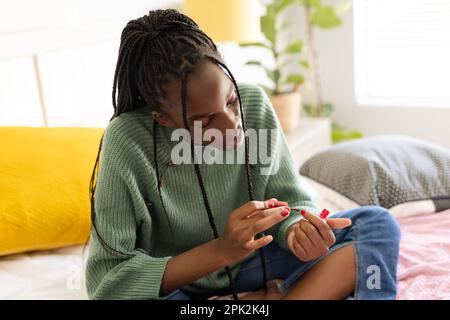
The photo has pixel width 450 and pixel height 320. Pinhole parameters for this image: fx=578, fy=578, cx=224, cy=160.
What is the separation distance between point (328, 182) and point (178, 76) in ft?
2.63

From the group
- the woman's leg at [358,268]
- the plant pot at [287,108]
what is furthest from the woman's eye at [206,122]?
the plant pot at [287,108]

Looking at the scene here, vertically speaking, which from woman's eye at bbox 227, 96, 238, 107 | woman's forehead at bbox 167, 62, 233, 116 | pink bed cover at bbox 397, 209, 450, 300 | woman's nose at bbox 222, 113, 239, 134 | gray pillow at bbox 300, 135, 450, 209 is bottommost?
pink bed cover at bbox 397, 209, 450, 300

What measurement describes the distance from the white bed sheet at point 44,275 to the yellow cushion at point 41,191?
0.03 metres

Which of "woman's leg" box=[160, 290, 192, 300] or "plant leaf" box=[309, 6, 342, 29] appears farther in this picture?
"plant leaf" box=[309, 6, 342, 29]

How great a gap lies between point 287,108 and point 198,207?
1308mm

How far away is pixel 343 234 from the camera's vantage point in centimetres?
117

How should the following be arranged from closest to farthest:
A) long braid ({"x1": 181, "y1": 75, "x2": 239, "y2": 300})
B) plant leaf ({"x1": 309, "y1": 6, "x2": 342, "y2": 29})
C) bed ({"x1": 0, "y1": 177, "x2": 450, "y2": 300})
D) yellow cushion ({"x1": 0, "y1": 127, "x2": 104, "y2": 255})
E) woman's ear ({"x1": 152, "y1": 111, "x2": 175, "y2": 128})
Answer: long braid ({"x1": 181, "y1": 75, "x2": 239, "y2": 300}) → woman's ear ({"x1": 152, "y1": 111, "x2": 175, "y2": 128}) → bed ({"x1": 0, "y1": 177, "x2": 450, "y2": 300}) → yellow cushion ({"x1": 0, "y1": 127, "x2": 104, "y2": 255}) → plant leaf ({"x1": 309, "y1": 6, "x2": 342, "y2": 29})

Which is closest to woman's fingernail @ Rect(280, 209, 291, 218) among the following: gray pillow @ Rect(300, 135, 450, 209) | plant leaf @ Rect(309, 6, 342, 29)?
gray pillow @ Rect(300, 135, 450, 209)

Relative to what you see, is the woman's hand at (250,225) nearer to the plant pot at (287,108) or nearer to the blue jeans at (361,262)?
the blue jeans at (361,262)

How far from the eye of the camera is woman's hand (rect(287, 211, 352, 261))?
0.99 m

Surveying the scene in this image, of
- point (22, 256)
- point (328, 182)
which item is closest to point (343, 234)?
point (328, 182)

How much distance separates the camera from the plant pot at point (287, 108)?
92.2 inches

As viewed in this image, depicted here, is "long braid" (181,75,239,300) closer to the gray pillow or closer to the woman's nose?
the woman's nose

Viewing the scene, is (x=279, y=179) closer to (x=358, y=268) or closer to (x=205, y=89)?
(x=358, y=268)
